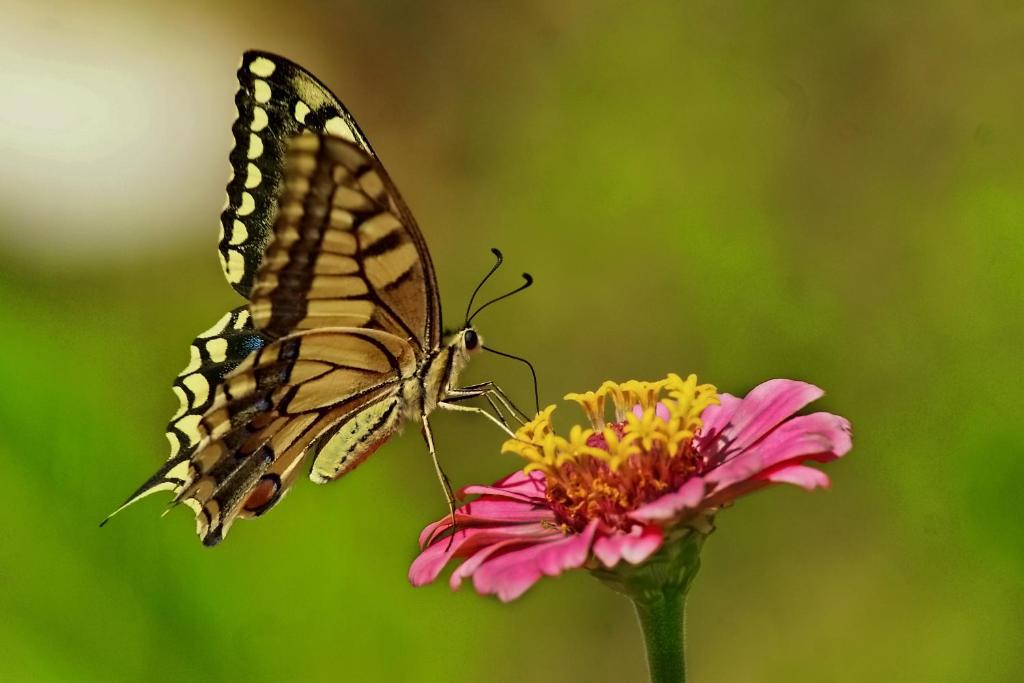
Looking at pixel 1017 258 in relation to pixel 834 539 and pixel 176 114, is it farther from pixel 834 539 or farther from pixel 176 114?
pixel 176 114

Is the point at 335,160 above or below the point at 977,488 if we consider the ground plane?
above

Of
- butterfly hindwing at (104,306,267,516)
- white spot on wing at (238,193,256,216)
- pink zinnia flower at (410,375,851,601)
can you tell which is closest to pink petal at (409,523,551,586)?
pink zinnia flower at (410,375,851,601)

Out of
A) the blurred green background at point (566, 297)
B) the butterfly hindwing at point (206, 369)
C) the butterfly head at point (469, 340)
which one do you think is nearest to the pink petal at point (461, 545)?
the butterfly head at point (469, 340)

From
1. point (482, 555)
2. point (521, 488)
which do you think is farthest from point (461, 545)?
point (521, 488)

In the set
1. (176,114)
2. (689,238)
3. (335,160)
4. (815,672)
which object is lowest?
(815,672)

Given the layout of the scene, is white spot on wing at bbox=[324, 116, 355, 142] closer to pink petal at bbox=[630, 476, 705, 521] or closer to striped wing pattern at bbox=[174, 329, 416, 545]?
striped wing pattern at bbox=[174, 329, 416, 545]

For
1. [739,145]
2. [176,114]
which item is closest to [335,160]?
[739,145]

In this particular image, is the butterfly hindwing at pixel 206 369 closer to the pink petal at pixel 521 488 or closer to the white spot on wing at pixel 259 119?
the white spot on wing at pixel 259 119

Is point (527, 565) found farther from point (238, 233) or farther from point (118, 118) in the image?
point (118, 118)
